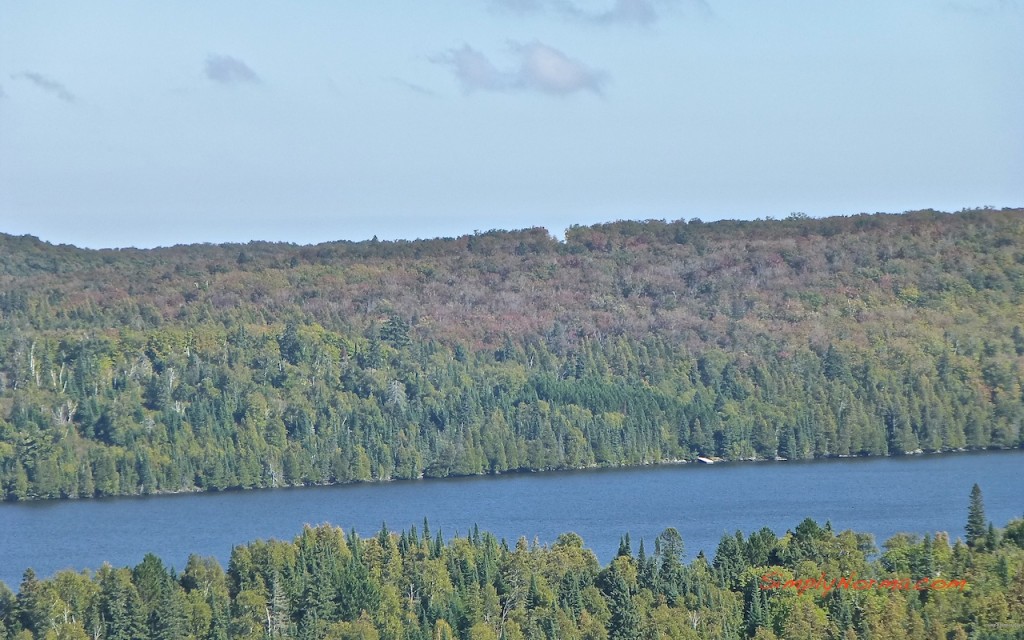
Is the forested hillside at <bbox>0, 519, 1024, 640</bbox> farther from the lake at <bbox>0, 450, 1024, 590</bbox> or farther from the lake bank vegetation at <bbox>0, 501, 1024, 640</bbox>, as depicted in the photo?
the lake at <bbox>0, 450, 1024, 590</bbox>

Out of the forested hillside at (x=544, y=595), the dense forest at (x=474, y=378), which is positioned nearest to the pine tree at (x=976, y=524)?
the forested hillside at (x=544, y=595)

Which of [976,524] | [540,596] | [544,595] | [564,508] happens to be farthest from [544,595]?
[564,508]

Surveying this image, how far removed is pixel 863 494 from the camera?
369ft

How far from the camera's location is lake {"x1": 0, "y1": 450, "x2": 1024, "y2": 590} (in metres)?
95.2

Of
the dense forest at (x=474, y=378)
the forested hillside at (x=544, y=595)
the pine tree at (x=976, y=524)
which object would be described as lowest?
the forested hillside at (x=544, y=595)

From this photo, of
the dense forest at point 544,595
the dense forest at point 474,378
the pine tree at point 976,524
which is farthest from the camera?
the dense forest at point 474,378

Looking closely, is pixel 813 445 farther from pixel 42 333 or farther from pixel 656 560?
pixel 656 560

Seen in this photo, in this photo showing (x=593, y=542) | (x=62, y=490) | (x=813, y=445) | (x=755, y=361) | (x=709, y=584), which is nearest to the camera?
(x=709, y=584)

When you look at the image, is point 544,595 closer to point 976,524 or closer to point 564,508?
point 976,524

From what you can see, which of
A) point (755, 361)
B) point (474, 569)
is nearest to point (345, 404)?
point (755, 361)

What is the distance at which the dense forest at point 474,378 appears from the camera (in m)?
143

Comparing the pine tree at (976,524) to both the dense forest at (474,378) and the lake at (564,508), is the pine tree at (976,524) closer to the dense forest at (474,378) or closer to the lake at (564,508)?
the lake at (564,508)

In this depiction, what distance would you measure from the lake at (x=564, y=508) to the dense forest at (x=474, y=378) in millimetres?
4910

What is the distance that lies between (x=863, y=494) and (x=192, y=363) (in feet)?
227
